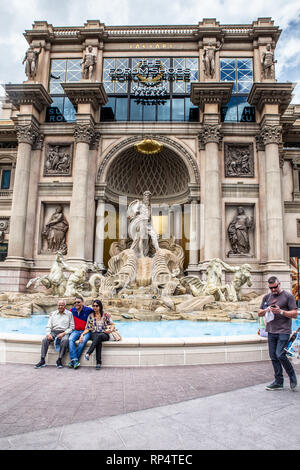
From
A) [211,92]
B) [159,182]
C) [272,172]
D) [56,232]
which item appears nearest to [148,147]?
[159,182]

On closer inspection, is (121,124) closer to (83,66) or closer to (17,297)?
(83,66)

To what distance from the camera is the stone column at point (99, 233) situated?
23453 mm

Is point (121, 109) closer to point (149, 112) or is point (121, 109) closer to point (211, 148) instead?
point (149, 112)

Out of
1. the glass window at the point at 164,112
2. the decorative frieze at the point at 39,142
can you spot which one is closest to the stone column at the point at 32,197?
the decorative frieze at the point at 39,142

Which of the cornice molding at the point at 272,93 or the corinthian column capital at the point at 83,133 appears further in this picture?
the corinthian column capital at the point at 83,133

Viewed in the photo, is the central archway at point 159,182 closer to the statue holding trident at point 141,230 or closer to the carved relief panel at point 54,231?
the carved relief panel at point 54,231

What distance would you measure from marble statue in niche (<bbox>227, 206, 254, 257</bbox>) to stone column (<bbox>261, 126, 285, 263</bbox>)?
4.88 feet

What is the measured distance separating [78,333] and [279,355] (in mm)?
3908

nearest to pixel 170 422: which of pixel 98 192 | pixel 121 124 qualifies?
pixel 98 192

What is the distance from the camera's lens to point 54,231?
934 inches

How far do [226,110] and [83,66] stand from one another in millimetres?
10967

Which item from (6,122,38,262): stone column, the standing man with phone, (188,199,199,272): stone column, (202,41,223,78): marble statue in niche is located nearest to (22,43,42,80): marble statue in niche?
(6,122,38,262): stone column

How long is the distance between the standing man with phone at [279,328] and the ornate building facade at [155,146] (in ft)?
52.6

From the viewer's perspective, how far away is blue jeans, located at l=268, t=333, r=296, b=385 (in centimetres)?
537
